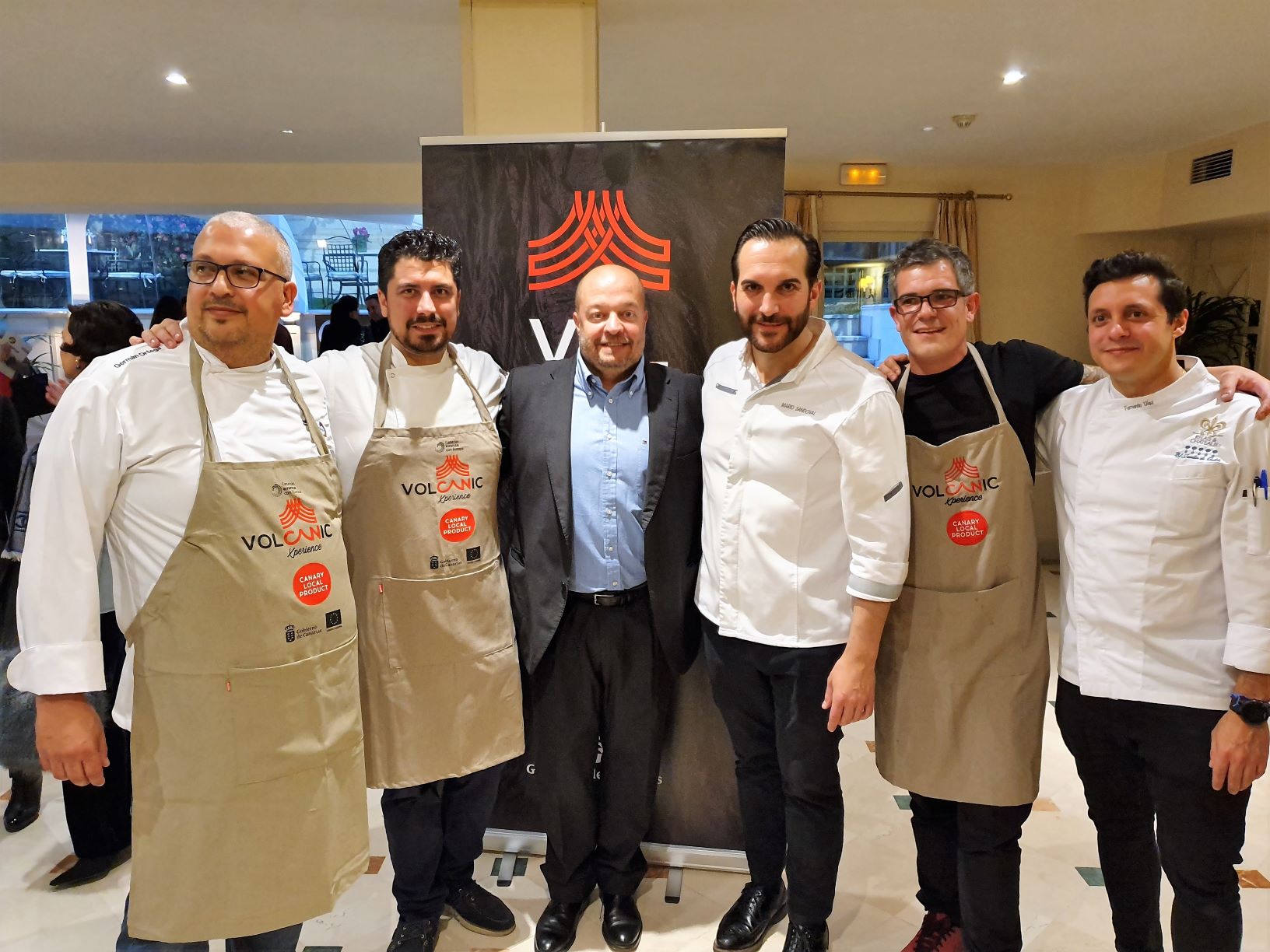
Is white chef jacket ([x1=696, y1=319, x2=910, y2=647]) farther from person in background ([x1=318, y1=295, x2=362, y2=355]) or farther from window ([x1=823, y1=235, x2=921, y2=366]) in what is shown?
window ([x1=823, y1=235, x2=921, y2=366])

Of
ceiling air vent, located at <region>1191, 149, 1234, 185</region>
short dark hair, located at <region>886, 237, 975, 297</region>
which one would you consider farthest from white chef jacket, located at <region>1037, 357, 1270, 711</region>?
ceiling air vent, located at <region>1191, 149, 1234, 185</region>

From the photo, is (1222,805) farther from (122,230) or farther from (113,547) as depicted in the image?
(122,230)

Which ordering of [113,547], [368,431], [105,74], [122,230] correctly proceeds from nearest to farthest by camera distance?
[113,547] → [368,431] → [105,74] → [122,230]

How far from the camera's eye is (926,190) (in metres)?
6.04

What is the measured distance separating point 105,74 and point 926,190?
5.21 meters

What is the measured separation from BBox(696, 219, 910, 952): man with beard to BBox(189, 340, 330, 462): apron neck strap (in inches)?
34.8

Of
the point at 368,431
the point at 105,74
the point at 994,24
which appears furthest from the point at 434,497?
the point at 105,74

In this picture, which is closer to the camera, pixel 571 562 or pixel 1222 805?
pixel 1222 805

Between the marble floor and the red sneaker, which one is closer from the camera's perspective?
the red sneaker

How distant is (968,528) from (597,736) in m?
1.05

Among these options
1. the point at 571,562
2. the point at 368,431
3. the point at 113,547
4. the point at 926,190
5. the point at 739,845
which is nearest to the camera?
the point at 113,547

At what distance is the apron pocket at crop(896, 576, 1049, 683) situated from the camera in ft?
5.79

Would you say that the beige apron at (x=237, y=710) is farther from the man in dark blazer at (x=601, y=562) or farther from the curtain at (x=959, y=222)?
the curtain at (x=959, y=222)

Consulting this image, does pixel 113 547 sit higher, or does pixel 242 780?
pixel 113 547
